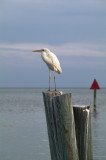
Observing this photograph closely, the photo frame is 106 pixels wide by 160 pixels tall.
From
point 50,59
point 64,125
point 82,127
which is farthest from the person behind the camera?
point 50,59

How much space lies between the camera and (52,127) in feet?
16.5

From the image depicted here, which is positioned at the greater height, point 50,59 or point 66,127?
point 50,59

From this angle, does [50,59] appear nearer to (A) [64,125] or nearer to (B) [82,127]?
(B) [82,127]

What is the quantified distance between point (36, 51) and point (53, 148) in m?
3.69

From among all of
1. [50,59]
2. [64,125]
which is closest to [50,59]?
[50,59]

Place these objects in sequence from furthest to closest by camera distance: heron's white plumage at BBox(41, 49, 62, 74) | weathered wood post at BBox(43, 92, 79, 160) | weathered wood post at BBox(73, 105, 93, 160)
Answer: heron's white plumage at BBox(41, 49, 62, 74)
weathered wood post at BBox(73, 105, 93, 160)
weathered wood post at BBox(43, 92, 79, 160)

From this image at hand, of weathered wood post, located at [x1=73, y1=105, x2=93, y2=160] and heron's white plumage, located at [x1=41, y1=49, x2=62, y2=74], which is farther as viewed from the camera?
heron's white plumage, located at [x1=41, y1=49, x2=62, y2=74]

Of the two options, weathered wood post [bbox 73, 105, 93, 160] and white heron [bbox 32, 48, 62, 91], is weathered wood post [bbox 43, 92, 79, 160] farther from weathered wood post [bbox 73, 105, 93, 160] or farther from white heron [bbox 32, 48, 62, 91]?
white heron [bbox 32, 48, 62, 91]

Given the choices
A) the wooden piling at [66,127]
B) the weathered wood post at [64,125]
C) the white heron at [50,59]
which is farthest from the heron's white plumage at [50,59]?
the weathered wood post at [64,125]

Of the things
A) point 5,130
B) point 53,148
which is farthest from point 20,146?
point 53,148

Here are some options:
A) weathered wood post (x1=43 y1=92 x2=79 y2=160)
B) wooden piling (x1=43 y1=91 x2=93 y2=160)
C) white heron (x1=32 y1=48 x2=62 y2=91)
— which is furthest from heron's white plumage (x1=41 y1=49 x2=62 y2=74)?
weathered wood post (x1=43 y1=92 x2=79 y2=160)

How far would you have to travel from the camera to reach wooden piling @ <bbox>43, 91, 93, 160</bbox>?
182 inches

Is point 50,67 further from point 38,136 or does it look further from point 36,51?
point 38,136

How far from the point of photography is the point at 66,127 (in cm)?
465
